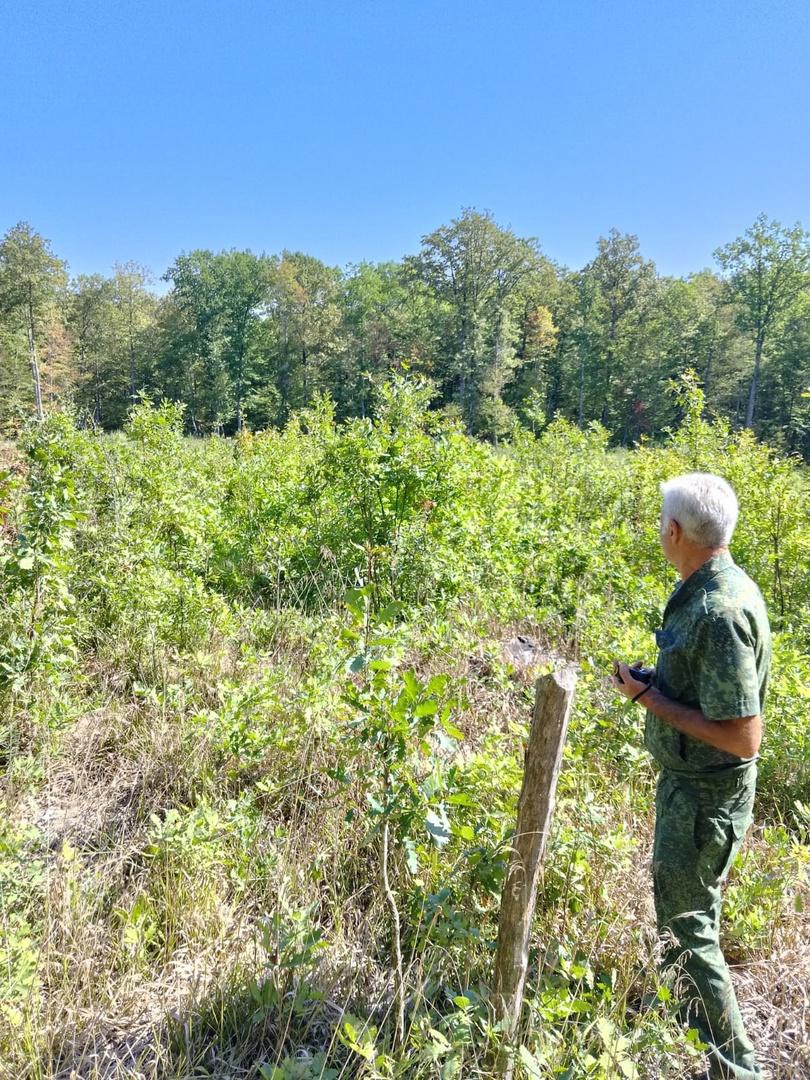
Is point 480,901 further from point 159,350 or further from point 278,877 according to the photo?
point 159,350

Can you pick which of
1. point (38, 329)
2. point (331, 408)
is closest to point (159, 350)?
point (38, 329)

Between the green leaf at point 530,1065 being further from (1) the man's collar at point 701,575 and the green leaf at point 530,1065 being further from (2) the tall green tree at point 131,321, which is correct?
(2) the tall green tree at point 131,321

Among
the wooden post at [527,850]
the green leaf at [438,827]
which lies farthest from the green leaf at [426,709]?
the green leaf at [438,827]

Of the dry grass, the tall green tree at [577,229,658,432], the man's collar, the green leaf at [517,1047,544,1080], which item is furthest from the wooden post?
the tall green tree at [577,229,658,432]

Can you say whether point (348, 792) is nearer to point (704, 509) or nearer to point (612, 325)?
point (704, 509)

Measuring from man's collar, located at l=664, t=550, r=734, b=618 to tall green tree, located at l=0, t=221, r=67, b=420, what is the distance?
119 feet

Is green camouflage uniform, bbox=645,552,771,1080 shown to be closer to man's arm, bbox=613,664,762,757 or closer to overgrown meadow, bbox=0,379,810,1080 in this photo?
man's arm, bbox=613,664,762,757

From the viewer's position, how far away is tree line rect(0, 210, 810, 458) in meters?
36.8

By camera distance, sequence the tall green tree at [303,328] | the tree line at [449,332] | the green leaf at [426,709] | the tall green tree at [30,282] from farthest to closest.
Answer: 1. the tall green tree at [303,328]
2. the tree line at [449,332]
3. the tall green tree at [30,282]
4. the green leaf at [426,709]

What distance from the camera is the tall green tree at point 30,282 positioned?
3127cm

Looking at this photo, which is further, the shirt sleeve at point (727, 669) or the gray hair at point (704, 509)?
the gray hair at point (704, 509)

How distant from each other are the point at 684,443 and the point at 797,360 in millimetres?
42423

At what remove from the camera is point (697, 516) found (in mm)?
1790

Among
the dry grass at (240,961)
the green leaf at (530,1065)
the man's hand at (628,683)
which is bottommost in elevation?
the dry grass at (240,961)
